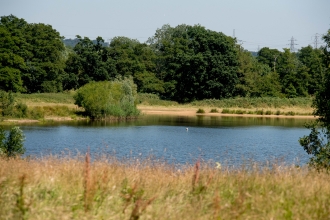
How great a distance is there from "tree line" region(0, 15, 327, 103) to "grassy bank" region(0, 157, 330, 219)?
75.1 m

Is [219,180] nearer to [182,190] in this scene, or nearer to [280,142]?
[182,190]

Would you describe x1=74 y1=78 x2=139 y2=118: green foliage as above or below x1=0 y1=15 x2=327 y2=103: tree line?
below

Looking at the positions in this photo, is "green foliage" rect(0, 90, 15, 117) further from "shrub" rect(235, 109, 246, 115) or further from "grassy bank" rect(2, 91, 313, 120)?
"shrub" rect(235, 109, 246, 115)

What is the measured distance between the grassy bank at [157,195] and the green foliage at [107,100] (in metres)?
58.6

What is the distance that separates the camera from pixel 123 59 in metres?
96.8

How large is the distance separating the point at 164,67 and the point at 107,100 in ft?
143

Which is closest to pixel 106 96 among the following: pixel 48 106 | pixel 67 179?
pixel 48 106

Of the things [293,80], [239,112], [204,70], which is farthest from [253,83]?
[239,112]

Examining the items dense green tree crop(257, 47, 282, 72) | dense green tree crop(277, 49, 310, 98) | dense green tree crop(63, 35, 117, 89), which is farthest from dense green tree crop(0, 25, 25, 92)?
dense green tree crop(257, 47, 282, 72)

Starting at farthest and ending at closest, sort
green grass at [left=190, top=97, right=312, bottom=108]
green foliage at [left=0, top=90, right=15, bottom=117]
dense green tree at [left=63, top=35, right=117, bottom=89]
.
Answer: green grass at [left=190, top=97, right=312, bottom=108] < dense green tree at [left=63, top=35, right=117, bottom=89] < green foliage at [left=0, top=90, right=15, bottom=117]

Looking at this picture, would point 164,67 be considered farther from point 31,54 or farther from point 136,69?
point 31,54

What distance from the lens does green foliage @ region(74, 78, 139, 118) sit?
2635 inches

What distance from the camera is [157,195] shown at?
718cm

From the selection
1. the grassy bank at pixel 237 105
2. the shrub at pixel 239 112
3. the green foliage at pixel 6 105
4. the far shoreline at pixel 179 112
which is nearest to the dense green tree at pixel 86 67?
the grassy bank at pixel 237 105
